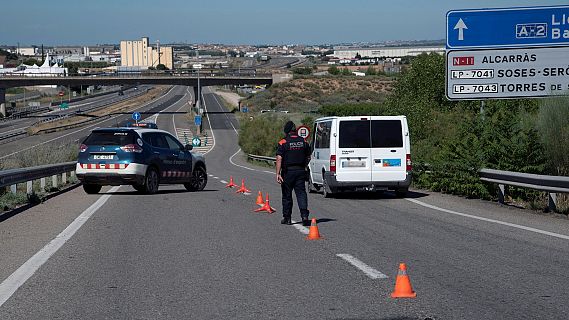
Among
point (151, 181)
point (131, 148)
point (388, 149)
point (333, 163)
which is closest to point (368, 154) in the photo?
point (388, 149)

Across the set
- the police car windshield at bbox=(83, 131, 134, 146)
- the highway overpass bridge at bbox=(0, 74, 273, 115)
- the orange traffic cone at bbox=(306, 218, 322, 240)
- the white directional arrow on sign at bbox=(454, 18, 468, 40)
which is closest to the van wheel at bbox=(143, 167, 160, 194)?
the police car windshield at bbox=(83, 131, 134, 146)

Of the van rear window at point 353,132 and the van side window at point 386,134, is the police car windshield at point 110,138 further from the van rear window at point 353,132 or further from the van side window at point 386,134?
the van side window at point 386,134

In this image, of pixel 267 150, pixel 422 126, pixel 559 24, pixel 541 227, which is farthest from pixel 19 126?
pixel 541 227

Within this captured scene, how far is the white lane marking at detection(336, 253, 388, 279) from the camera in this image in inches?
383

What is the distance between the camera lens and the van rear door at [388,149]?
21.1 metres

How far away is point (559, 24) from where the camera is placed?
81.7 feet

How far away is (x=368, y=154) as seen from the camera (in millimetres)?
21188

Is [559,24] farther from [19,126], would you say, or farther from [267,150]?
[19,126]

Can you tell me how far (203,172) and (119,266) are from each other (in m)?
15.6

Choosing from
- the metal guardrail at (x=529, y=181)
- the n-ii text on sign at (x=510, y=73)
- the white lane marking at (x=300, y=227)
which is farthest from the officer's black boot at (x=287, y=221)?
the n-ii text on sign at (x=510, y=73)

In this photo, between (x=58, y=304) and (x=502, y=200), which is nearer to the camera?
(x=58, y=304)

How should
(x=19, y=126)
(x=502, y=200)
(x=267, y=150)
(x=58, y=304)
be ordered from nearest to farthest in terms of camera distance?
(x=58, y=304) < (x=502, y=200) < (x=267, y=150) < (x=19, y=126)

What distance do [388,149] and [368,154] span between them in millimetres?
517

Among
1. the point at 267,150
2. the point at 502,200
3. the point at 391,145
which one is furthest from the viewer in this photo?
the point at 267,150
